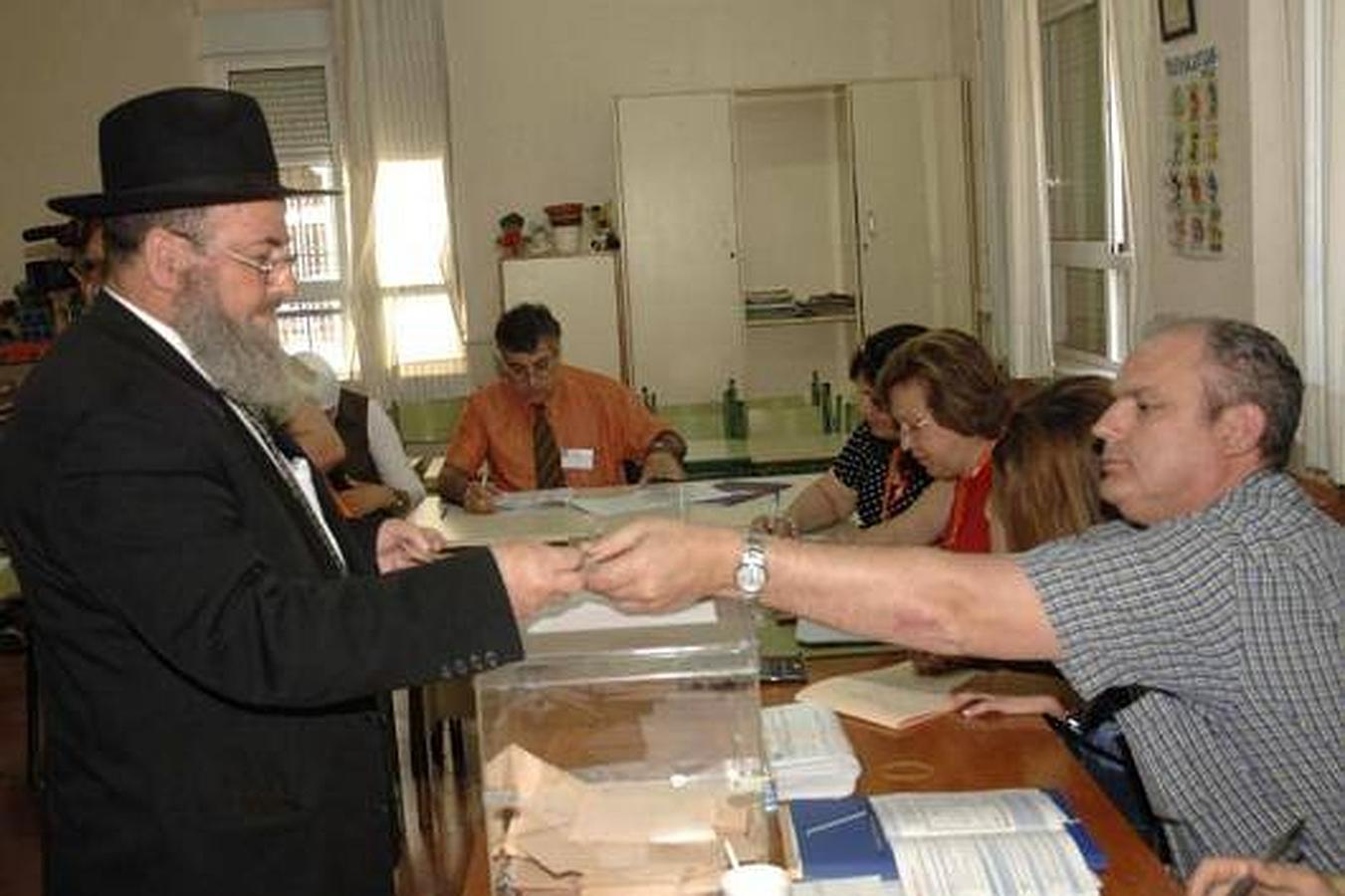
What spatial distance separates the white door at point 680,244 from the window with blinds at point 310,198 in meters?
1.74

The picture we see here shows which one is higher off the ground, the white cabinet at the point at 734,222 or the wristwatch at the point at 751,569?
the white cabinet at the point at 734,222

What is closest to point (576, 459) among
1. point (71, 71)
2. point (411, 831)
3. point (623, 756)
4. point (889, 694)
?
point (411, 831)

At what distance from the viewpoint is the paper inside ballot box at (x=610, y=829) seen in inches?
70.4

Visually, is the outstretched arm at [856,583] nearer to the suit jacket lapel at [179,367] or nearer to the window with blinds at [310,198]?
the suit jacket lapel at [179,367]

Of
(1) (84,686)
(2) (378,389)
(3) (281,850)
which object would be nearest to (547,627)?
(3) (281,850)

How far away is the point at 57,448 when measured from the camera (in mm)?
1765

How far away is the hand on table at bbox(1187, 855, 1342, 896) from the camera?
5.82 feet

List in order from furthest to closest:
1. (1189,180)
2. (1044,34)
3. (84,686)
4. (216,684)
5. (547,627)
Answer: (1044,34)
(1189,180)
(547,627)
(84,686)
(216,684)

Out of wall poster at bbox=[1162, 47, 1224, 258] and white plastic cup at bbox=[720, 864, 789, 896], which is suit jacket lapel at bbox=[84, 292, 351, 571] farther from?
wall poster at bbox=[1162, 47, 1224, 258]

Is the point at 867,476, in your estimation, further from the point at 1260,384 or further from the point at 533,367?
the point at 1260,384

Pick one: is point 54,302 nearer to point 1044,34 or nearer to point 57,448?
point 1044,34

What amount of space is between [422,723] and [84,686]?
9.75 feet

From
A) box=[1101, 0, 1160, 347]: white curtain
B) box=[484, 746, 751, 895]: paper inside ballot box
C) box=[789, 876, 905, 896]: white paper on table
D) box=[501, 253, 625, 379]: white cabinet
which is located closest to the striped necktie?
box=[501, 253, 625, 379]: white cabinet

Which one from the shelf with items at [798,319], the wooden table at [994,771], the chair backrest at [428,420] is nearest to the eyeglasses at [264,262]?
the wooden table at [994,771]
